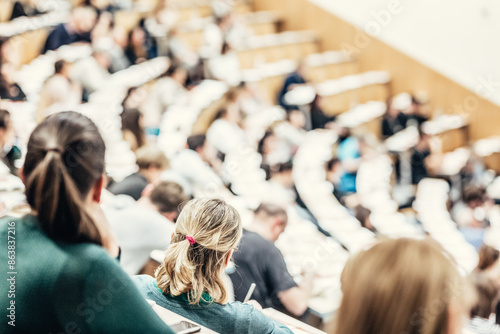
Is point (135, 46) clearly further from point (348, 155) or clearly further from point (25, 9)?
point (348, 155)

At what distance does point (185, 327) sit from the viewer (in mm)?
864

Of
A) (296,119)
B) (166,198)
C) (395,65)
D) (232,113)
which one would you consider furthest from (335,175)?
(395,65)

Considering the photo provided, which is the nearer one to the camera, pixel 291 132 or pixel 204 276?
pixel 204 276

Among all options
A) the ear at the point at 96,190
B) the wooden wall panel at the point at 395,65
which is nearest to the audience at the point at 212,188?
the ear at the point at 96,190

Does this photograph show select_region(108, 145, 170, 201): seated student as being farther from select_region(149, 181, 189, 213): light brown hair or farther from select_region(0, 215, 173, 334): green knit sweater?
select_region(0, 215, 173, 334): green knit sweater

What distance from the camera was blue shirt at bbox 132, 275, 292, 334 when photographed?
1076mm

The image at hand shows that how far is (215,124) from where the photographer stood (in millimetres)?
3498

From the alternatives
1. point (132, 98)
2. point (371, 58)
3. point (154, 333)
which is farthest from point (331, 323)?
point (371, 58)

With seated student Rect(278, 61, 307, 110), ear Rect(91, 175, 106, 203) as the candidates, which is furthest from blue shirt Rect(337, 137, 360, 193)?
ear Rect(91, 175, 106, 203)

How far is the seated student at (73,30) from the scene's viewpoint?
371cm

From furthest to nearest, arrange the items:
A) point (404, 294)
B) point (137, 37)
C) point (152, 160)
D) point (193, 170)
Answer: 1. point (137, 37)
2. point (193, 170)
3. point (152, 160)
4. point (404, 294)

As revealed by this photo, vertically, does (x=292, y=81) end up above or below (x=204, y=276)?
below

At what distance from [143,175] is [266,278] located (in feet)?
2.90

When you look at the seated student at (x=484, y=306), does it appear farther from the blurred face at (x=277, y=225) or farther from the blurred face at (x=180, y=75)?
the blurred face at (x=180, y=75)
